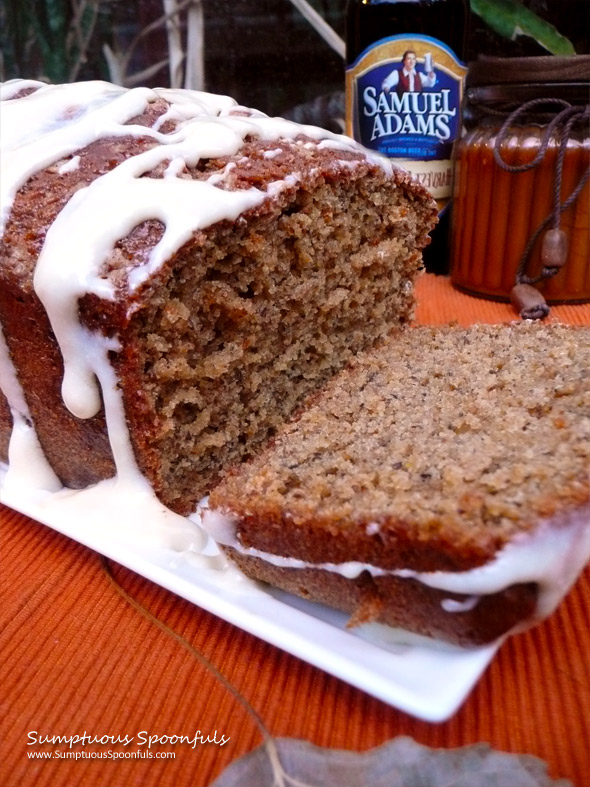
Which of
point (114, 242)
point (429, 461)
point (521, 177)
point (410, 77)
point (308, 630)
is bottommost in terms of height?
point (308, 630)

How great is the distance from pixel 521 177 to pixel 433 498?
2.08 m

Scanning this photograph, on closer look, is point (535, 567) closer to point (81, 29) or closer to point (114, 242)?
point (114, 242)

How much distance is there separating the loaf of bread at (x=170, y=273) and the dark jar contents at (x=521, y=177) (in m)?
0.98

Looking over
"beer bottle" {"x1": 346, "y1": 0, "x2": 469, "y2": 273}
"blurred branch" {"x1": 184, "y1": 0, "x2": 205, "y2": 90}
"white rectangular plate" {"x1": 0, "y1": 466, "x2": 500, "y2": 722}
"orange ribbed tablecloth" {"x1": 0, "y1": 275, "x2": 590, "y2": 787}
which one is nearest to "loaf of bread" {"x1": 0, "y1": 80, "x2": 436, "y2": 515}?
"white rectangular plate" {"x1": 0, "y1": 466, "x2": 500, "y2": 722}

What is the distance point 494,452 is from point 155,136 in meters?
1.13

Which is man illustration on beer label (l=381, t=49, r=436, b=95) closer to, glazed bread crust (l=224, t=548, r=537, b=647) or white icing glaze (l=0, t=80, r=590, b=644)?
white icing glaze (l=0, t=80, r=590, b=644)

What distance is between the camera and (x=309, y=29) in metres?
3.46

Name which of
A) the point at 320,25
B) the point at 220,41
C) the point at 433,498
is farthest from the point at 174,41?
the point at 433,498

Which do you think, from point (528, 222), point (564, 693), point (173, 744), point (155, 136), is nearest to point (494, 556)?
point (564, 693)

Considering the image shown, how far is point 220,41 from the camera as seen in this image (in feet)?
11.5

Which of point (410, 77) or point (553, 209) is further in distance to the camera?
point (410, 77)

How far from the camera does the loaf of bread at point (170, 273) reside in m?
1.30

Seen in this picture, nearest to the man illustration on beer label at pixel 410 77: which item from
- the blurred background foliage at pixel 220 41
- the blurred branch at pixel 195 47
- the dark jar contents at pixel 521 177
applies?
the dark jar contents at pixel 521 177

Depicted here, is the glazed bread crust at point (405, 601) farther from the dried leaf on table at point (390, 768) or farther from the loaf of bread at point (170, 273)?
the loaf of bread at point (170, 273)
